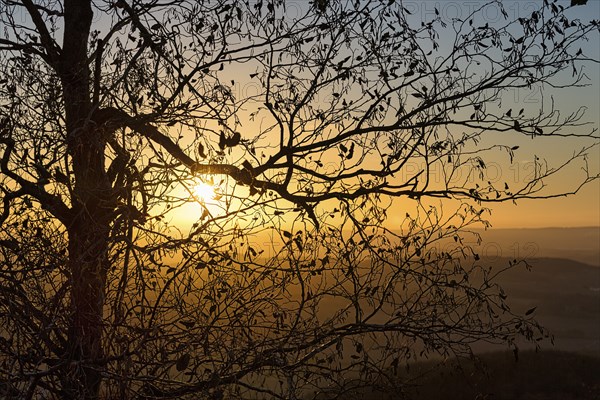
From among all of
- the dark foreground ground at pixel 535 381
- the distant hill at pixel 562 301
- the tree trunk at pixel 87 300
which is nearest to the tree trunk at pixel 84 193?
the tree trunk at pixel 87 300

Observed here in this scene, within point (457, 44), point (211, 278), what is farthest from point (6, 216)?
point (457, 44)

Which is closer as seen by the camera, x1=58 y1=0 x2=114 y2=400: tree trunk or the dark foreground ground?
x1=58 y1=0 x2=114 y2=400: tree trunk

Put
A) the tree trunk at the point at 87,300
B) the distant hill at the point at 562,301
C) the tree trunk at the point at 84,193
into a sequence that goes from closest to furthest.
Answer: the tree trunk at the point at 87,300 < the tree trunk at the point at 84,193 < the distant hill at the point at 562,301

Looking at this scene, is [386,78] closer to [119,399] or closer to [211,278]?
[211,278]

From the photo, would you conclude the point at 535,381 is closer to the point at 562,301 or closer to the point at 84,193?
the point at 84,193

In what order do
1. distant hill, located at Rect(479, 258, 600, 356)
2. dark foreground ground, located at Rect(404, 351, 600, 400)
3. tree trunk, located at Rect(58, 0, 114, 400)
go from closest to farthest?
tree trunk, located at Rect(58, 0, 114, 400) < dark foreground ground, located at Rect(404, 351, 600, 400) < distant hill, located at Rect(479, 258, 600, 356)

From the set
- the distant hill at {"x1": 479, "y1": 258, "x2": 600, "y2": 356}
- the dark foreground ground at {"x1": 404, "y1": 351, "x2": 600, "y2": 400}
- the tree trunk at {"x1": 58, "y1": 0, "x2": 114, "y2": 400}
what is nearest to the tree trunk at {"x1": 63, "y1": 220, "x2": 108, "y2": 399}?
the tree trunk at {"x1": 58, "y1": 0, "x2": 114, "y2": 400}

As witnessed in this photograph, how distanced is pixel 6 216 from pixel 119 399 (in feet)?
9.47

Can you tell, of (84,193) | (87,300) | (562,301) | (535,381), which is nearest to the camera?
(87,300)

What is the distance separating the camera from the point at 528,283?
110 metres

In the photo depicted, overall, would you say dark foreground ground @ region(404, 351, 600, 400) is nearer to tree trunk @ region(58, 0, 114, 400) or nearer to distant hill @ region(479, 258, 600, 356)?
tree trunk @ region(58, 0, 114, 400)

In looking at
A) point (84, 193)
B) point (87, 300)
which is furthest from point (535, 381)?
point (87, 300)

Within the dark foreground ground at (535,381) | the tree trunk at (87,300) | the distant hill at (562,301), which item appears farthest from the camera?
the distant hill at (562,301)

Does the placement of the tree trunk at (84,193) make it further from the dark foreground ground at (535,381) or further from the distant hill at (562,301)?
the distant hill at (562,301)
